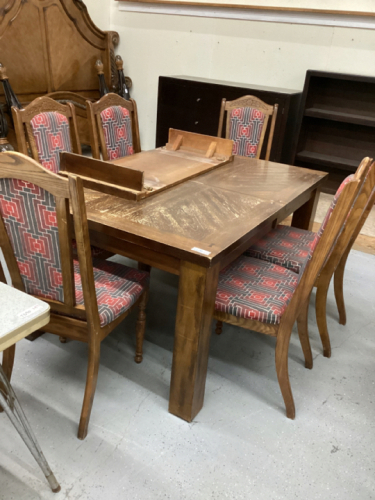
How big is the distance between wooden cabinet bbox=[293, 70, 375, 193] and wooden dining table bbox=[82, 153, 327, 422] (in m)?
2.07

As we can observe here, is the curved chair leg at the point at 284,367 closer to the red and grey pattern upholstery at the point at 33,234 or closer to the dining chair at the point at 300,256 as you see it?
the dining chair at the point at 300,256

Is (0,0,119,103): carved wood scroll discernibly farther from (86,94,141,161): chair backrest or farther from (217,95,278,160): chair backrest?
(217,95,278,160): chair backrest


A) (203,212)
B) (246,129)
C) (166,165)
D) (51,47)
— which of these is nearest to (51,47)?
(51,47)

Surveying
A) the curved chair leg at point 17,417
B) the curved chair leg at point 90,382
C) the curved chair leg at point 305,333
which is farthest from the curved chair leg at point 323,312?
the curved chair leg at point 17,417

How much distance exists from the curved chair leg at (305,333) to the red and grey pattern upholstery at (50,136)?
1.39 meters

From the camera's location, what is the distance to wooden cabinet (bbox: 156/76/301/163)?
3566 millimetres

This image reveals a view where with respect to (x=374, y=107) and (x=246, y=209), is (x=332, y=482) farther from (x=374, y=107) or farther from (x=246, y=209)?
(x=374, y=107)

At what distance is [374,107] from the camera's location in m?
3.57

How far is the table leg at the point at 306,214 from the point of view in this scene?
2293mm

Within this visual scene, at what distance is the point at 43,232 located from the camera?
1.20 metres

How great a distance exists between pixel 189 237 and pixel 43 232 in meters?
0.45

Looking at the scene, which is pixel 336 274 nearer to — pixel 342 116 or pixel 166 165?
pixel 166 165

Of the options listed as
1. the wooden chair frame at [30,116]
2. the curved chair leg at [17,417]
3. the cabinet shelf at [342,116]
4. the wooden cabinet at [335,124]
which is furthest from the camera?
the wooden cabinet at [335,124]

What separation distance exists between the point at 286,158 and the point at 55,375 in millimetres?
2984
